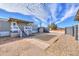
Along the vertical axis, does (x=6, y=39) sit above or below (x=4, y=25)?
below

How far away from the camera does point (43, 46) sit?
3119 millimetres

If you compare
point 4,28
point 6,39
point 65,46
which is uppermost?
point 4,28

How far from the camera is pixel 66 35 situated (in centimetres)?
314

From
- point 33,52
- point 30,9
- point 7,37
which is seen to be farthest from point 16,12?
point 33,52

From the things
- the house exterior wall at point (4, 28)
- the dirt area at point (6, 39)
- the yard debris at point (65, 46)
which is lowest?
the yard debris at point (65, 46)

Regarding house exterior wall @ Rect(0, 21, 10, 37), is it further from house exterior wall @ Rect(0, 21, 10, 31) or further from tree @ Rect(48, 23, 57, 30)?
tree @ Rect(48, 23, 57, 30)

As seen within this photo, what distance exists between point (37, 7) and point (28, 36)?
1.59 feet

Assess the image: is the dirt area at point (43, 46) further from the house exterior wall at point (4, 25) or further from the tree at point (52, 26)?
the house exterior wall at point (4, 25)

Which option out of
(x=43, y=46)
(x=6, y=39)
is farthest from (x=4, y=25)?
(x=43, y=46)

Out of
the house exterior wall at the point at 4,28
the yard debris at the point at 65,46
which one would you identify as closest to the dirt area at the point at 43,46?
the yard debris at the point at 65,46

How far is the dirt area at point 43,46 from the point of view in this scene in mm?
3053

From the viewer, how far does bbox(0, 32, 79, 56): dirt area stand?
3.05 metres

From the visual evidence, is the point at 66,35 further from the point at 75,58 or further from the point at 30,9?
the point at 30,9

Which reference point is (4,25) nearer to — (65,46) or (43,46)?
(43,46)
